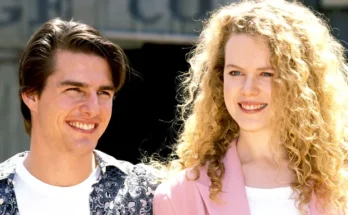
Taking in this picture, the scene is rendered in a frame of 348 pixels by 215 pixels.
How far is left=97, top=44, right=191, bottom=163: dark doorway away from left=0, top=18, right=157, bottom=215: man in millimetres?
3928

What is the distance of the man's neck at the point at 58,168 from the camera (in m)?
3.27

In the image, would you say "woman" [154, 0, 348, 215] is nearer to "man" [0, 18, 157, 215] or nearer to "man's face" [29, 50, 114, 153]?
"man" [0, 18, 157, 215]

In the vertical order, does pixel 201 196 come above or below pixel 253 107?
below

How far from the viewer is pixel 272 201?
317cm

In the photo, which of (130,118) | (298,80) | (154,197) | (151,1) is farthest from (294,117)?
(130,118)

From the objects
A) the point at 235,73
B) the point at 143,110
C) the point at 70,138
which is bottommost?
the point at 143,110

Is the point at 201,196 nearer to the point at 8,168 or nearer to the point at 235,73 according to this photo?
the point at 235,73

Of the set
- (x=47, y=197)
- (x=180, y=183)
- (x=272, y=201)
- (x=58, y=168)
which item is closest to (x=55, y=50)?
(x=58, y=168)

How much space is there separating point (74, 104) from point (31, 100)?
0.25 m

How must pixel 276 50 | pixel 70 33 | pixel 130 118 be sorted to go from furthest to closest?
pixel 130 118 → pixel 70 33 → pixel 276 50

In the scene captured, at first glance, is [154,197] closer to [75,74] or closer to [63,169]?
[63,169]

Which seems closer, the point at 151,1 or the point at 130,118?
the point at 151,1

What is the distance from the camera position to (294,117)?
3.28 metres

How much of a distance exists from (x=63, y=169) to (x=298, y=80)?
3.28 ft
